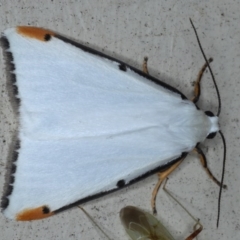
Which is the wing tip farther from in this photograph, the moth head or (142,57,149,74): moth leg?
the moth head

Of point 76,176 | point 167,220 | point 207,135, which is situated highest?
point 207,135

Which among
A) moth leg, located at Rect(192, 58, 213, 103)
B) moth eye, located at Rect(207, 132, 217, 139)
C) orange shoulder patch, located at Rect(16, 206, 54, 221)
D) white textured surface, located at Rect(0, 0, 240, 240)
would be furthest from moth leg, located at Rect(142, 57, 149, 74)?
orange shoulder patch, located at Rect(16, 206, 54, 221)

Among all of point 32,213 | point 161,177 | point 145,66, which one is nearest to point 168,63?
point 145,66

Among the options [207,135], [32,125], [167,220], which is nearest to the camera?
[32,125]

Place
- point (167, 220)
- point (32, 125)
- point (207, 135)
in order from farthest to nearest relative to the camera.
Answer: point (167, 220) < point (207, 135) < point (32, 125)

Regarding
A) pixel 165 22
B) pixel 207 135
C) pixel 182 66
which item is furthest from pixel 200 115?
pixel 165 22

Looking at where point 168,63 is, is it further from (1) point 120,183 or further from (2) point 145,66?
(1) point 120,183

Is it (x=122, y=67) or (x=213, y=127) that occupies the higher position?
(x=122, y=67)

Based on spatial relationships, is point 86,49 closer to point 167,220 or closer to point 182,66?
point 182,66
